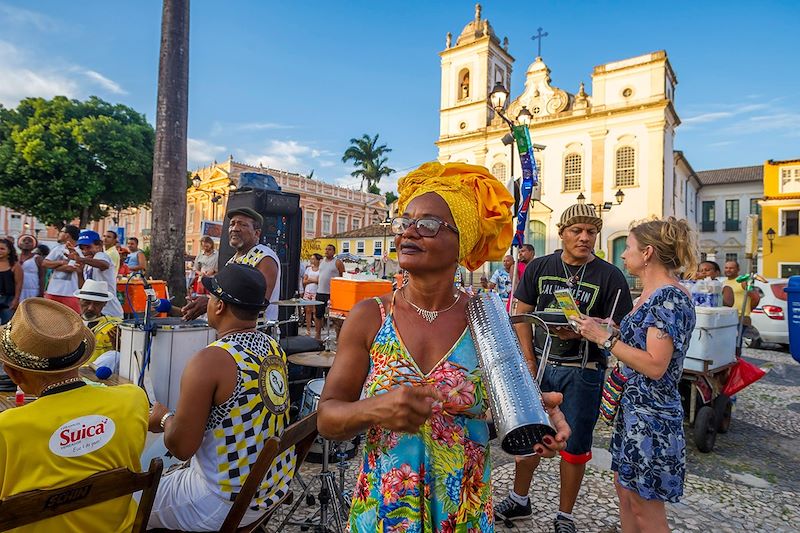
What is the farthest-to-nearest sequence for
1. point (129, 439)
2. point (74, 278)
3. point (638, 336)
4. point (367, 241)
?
1. point (367, 241)
2. point (74, 278)
3. point (638, 336)
4. point (129, 439)

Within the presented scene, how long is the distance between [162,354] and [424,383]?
227 centimetres

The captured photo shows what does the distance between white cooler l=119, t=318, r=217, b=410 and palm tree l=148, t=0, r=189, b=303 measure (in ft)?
15.7

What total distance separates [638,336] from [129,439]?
247 cm

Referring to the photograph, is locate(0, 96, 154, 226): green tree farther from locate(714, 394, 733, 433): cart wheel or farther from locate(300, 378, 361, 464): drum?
locate(714, 394, 733, 433): cart wheel

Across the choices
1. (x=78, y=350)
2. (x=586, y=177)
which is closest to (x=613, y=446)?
(x=78, y=350)

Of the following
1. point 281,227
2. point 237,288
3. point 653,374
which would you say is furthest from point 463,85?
point 237,288

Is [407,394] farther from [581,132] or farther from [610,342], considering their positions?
[581,132]

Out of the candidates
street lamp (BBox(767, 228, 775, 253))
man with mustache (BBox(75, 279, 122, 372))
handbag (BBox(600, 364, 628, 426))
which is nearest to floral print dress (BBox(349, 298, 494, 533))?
handbag (BBox(600, 364, 628, 426))

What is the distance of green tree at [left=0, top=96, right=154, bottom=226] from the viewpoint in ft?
73.5

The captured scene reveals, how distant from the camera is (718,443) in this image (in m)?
4.67

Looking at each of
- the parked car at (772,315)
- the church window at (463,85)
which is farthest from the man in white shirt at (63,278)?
the church window at (463,85)

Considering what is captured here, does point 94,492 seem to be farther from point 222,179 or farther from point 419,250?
point 222,179

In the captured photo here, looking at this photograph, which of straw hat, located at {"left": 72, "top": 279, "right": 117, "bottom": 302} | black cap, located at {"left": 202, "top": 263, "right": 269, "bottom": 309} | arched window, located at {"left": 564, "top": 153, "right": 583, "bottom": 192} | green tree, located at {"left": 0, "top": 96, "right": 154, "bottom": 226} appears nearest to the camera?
black cap, located at {"left": 202, "top": 263, "right": 269, "bottom": 309}

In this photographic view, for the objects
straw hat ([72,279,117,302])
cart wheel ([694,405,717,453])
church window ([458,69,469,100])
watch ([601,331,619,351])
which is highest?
church window ([458,69,469,100])
